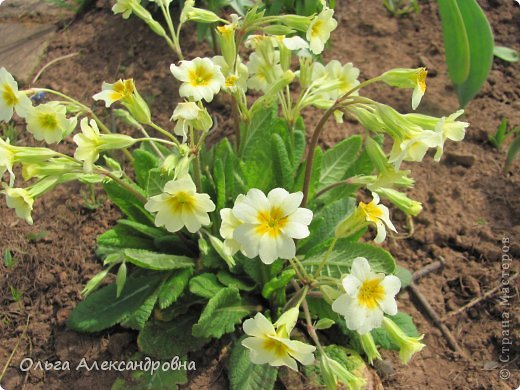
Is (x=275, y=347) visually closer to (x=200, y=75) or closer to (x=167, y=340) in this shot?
(x=167, y=340)

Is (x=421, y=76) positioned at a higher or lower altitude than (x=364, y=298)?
higher

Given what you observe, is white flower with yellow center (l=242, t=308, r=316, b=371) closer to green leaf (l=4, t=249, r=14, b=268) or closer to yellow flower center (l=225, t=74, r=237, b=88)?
yellow flower center (l=225, t=74, r=237, b=88)

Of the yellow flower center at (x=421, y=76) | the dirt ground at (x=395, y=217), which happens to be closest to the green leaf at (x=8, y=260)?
the dirt ground at (x=395, y=217)

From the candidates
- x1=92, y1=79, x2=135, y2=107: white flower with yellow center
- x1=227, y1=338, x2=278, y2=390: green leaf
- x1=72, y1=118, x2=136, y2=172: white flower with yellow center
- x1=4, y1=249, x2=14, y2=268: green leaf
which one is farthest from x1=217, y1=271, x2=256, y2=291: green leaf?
x1=4, y1=249, x2=14, y2=268: green leaf

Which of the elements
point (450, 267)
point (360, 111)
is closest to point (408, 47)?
point (450, 267)

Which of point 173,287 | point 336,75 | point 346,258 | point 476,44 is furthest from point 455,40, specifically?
point 173,287

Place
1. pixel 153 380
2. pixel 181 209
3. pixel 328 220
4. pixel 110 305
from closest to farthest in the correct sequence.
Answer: pixel 181 209
pixel 153 380
pixel 110 305
pixel 328 220
